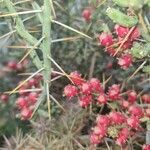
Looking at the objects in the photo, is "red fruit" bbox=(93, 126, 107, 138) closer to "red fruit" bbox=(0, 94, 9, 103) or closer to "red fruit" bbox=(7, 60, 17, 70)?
"red fruit" bbox=(0, 94, 9, 103)

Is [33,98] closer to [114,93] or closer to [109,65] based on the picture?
[114,93]

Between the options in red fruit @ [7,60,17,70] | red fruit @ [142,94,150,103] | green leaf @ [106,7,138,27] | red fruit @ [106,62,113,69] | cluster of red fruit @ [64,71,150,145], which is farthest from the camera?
red fruit @ [7,60,17,70]

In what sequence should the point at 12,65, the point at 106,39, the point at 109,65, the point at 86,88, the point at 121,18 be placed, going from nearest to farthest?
the point at 121,18 < the point at 106,39 < the point at 86,88 < the point at 109,65 < the point at 12,65

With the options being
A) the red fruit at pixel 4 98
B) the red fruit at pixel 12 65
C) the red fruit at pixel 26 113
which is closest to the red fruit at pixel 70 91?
the red fruit at pixel 26 113

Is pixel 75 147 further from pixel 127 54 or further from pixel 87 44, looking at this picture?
pixel 87 44

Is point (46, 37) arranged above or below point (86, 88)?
above

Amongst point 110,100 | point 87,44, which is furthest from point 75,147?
point 87,44

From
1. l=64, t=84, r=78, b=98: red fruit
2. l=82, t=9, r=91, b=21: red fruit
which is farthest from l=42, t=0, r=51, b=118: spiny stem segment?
l=82, t=9, r=91, b=21: red fruit

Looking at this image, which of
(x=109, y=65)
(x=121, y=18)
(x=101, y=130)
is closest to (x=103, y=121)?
(x=101, y=130)
